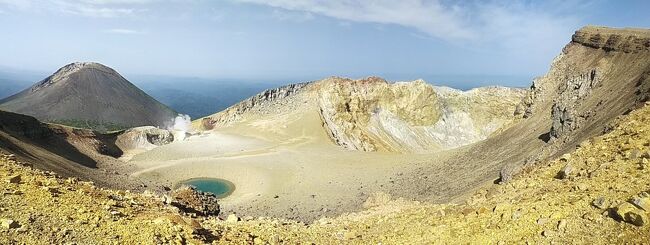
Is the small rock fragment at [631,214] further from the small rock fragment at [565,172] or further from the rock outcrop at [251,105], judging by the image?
the rock outcrop at [251,105]

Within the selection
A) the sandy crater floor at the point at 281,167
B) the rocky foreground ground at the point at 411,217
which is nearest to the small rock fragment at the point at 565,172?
the rocky foreground ground at the point at 411,217

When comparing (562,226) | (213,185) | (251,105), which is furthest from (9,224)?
(251,105)

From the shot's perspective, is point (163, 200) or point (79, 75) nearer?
point (163, 200)

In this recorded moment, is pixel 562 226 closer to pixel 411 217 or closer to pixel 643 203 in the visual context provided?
pixel 643 203

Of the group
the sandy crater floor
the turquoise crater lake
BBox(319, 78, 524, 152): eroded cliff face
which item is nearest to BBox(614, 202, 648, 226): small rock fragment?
the sandy crater floor

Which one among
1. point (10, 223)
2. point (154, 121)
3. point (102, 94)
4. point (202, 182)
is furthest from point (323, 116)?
point (102, 94)

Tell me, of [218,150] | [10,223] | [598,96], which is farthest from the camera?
[218,150]

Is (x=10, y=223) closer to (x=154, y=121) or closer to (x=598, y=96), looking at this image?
(x=598, y=96)

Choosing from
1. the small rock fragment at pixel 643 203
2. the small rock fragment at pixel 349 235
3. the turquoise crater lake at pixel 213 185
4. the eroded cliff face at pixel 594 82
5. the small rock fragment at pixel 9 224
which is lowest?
the turquoise crater lake at pixel 213 185
